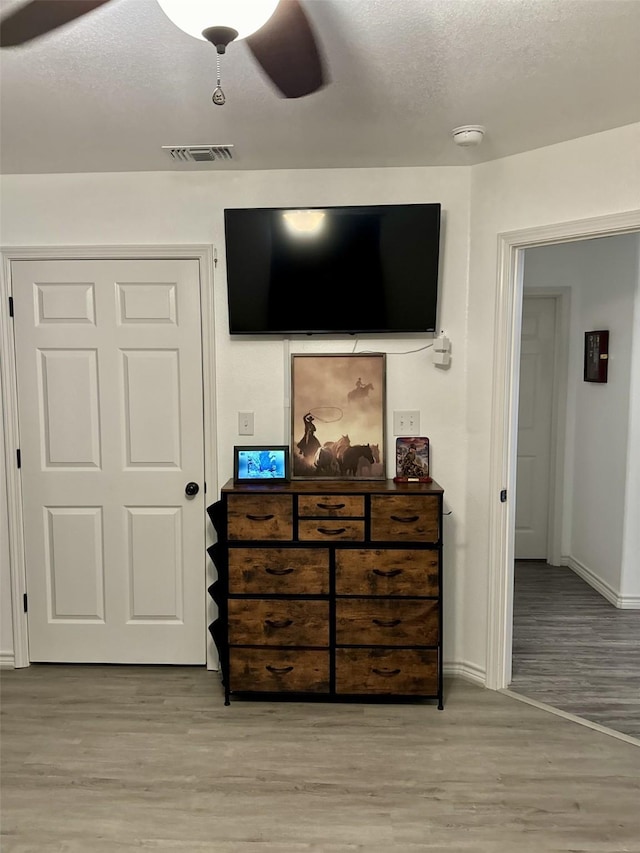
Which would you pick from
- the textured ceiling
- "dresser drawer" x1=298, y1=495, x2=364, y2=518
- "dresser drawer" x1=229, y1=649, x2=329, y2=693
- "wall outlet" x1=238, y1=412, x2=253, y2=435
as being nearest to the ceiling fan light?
the textured ceiling

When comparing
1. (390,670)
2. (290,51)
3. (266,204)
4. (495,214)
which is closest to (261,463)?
(390,670)

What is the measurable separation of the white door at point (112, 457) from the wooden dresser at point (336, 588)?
19.5 inches

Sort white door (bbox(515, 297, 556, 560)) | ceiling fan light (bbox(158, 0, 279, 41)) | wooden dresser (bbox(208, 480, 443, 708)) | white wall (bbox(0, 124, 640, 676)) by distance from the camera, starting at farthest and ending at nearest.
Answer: white door (bbox(515, 297, 556, 560))
white wall (bbox(0, 124, 640, 676))
wooden dresser (bbox(208, 480, 443, 708))
ceiling fan light (bbox(158, 0, 279, 41))

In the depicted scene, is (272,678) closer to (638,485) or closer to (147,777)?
(147,777)

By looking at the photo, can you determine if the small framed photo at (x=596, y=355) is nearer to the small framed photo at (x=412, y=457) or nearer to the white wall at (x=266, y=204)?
the white wall at (x=266, y=204)

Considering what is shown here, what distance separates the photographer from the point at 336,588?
8.96ft

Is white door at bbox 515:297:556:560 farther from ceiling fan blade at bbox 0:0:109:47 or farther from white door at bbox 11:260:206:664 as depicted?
ceiling fan blade at bbox 0:0:109:47

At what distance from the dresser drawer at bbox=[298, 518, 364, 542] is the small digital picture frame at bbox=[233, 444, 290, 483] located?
31 centimetres

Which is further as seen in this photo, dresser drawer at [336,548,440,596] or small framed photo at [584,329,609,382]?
small framed photo at [584,329,609,382]

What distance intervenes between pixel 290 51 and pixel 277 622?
2.22m

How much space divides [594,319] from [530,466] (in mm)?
1219

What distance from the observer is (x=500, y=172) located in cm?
279

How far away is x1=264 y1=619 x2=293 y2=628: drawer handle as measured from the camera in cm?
275

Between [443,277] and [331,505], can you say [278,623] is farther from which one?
[443,277]
